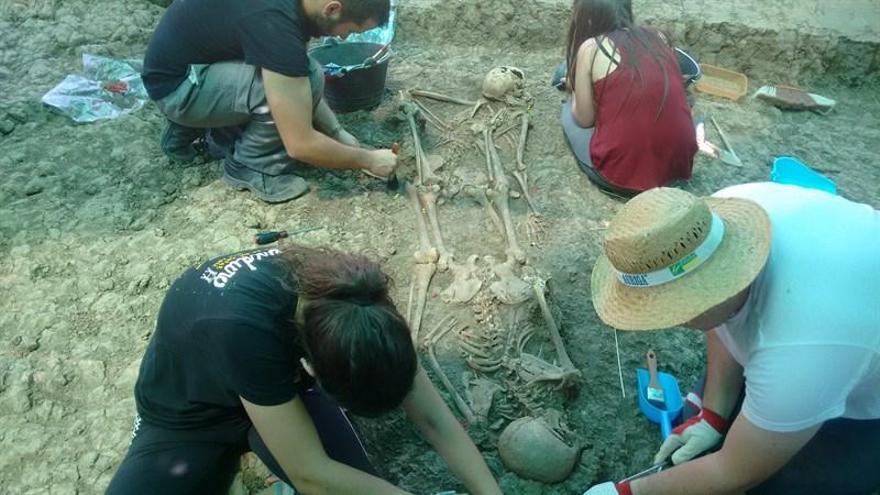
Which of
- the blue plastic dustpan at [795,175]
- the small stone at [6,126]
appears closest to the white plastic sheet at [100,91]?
the small stone at [6,126]

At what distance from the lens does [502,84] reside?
12.8 feet

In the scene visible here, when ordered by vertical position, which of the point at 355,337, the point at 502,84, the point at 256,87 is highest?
the point at 355,337

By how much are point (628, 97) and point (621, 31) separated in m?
0.29

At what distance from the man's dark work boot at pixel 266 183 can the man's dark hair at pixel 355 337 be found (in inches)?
68.6

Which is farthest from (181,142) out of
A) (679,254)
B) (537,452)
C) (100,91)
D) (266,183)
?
(679,254)

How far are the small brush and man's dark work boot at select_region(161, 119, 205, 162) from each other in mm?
2378

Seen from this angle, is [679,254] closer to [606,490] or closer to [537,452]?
[606,490]

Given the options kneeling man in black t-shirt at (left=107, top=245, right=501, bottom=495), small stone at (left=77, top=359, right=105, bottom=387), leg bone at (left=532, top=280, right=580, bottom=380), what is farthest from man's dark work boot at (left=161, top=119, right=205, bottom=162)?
leg bone at (left=532, top=280, right=580, bottom=380)

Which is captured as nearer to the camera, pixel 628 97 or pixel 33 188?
pixel 628 97

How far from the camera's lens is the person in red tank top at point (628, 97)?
121 inches

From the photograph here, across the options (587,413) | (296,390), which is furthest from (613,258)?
(587,413)

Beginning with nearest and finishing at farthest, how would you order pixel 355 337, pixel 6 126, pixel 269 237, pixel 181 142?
1. pixel 355 337
2. pixel 269 237
3. pixel 181 142
4. pixel 6 126

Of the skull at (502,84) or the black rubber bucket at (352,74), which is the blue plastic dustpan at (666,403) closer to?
the skull at (502,84)

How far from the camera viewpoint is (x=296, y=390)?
1757mm
